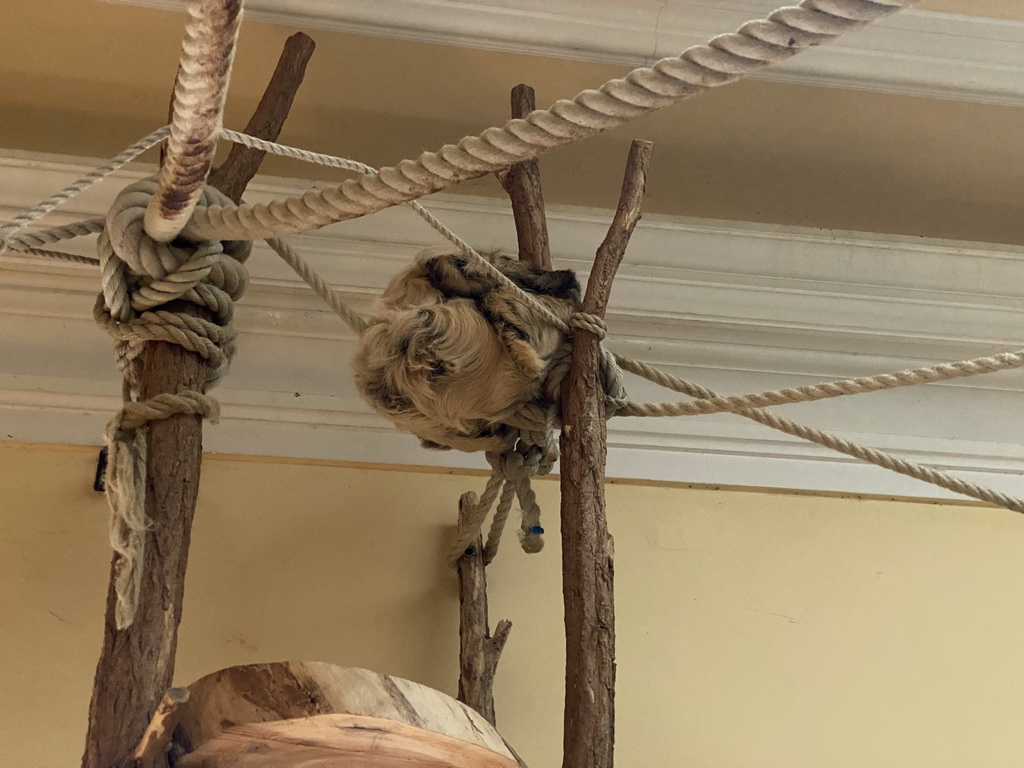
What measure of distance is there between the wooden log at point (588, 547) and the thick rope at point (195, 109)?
298mm

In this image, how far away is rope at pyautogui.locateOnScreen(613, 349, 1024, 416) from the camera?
63 cm

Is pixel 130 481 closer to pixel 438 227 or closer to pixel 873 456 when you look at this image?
pixel 438 227

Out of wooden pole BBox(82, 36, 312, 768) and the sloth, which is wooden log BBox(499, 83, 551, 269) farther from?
wooden pole BBox(82, 36, 312, 768)

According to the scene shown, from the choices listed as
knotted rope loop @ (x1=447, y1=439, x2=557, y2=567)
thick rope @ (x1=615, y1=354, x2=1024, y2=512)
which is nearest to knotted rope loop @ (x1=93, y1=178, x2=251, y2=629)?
knotted rope loop @ (x1=447, y1=439, x2=557, y2=567)

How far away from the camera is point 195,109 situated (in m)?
0.51

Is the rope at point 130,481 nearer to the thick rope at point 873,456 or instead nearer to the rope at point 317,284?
the rope at point 317,284

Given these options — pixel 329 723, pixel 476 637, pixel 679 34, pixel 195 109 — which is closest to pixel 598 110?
pixel 195 109

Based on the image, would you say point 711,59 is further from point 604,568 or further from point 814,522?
point 814,522

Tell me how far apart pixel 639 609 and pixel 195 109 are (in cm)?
66

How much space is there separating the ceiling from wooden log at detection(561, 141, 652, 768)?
0.42 metres

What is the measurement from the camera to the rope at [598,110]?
40cm

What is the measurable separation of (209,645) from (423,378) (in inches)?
15.0

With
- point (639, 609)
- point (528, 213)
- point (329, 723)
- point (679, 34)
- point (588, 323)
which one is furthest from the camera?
point (679, 34)

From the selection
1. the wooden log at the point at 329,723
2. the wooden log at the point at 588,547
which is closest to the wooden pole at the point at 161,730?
the wooden log at the point at 329,723
